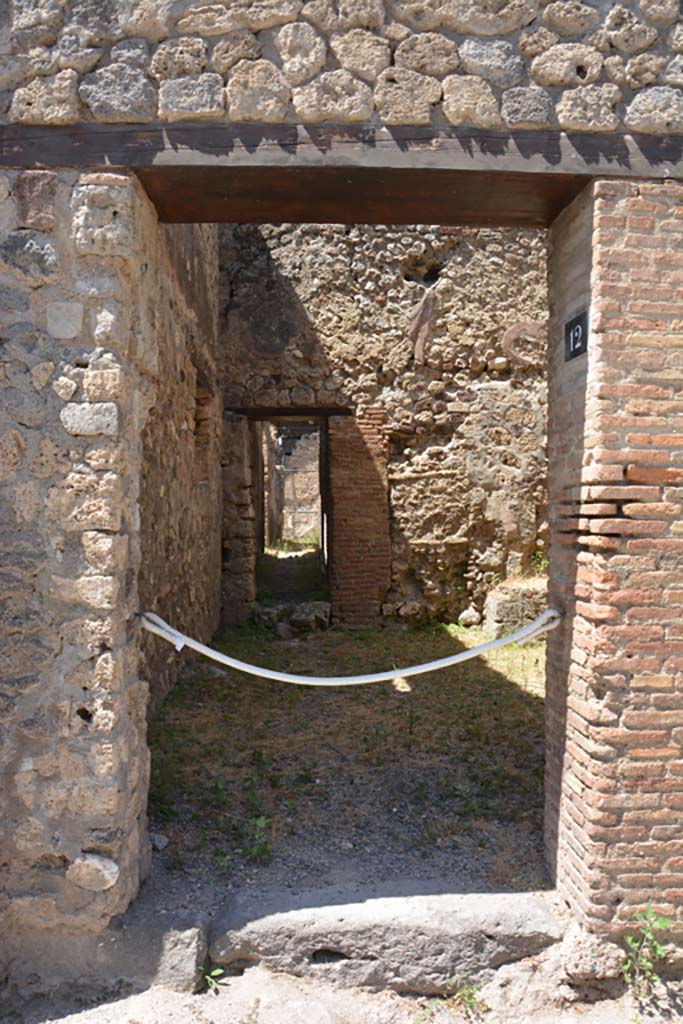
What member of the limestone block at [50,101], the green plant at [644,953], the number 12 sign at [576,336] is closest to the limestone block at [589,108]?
the number 12 sign at [576,336]

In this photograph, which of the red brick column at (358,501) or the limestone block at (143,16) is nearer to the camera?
the limestone block at (143,16)

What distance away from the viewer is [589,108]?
2.69m

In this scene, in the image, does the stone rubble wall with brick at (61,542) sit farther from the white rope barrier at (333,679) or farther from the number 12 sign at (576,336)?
the number 12 sign at (576,336)

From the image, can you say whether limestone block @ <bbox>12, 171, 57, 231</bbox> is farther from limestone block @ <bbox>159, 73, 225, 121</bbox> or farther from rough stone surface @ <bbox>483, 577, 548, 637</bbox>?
rough stone surface @ <bbox>483, 577, 548, 637</bbox>

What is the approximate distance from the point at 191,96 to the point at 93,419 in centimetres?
126

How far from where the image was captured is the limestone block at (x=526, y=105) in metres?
2.69

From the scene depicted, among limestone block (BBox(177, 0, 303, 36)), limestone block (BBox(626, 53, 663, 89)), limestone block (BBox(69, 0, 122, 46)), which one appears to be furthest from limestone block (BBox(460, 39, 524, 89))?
limestone block (BBox(69, 0, 122, 46))

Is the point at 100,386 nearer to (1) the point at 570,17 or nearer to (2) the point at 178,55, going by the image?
(2) the point at 178,55

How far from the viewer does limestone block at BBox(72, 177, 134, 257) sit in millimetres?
2652

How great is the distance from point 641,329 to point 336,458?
→ 5.67m

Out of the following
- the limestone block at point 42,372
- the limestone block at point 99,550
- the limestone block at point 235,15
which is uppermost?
the limestone block at point 235,15

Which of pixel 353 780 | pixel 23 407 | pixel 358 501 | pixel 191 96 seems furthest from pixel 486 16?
pixel 358 501

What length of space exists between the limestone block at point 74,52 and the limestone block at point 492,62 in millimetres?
1385

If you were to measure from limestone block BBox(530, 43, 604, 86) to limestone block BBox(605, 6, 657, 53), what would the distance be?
0.10m
